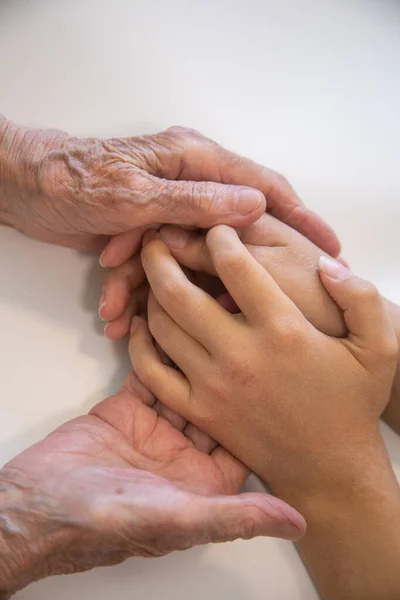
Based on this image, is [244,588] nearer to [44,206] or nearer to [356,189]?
[44,206]

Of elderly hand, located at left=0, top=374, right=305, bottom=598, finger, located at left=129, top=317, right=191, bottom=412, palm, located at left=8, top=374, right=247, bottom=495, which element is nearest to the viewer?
elderly hand, located at left=0, top=374, right=305, bottom=598

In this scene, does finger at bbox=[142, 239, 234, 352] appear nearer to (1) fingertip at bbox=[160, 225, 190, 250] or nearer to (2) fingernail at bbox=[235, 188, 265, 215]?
(1) fingertip at bbox=[160, 225, 190, 250]

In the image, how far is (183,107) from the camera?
44.9 inches

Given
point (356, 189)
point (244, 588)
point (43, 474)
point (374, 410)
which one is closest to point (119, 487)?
point (43, 474)

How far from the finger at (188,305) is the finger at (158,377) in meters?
0.08

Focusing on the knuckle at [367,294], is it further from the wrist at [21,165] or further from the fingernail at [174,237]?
the wrist at [21,165]

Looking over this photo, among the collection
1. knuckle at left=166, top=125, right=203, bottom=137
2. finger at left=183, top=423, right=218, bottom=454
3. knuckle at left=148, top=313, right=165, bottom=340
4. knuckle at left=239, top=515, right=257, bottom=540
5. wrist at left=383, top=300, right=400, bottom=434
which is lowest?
finger at left=183, top=423, right=218, bottom=454

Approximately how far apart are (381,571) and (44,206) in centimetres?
77

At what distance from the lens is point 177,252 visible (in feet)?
2.82

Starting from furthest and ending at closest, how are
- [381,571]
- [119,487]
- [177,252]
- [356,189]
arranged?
[356,189]
[177,252]
[381,571]
[119,487]

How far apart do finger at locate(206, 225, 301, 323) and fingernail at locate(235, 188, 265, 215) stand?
0.08 m

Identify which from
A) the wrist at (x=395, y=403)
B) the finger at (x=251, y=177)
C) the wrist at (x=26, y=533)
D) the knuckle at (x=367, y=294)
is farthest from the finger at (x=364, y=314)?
the wrist at (x=26, y=533)

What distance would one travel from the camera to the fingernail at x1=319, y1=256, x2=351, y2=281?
80cm

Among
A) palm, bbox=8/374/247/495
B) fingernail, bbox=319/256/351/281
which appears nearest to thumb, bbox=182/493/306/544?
palm, bbox=8/374/247/495
